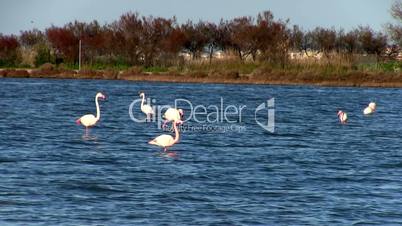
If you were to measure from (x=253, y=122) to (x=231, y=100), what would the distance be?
40.8 feet

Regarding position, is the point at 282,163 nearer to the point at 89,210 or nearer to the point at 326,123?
the point at 89,210

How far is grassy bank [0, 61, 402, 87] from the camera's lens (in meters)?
66.1

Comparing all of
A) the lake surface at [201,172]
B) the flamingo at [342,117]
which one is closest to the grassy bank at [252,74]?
the lake surface at [201,172]

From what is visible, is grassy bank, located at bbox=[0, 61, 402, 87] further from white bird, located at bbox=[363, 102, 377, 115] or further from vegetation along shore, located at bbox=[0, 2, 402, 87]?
white bird, located at bbox=[363, 102, 377, 115]

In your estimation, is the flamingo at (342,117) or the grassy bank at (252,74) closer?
the flamingo at (342,117)

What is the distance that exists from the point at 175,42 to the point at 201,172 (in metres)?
60.0

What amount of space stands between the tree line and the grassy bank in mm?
4561

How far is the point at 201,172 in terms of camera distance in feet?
70.1

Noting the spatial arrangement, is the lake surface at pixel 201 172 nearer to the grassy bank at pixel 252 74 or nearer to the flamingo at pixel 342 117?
the flamingo at pixel 342 117

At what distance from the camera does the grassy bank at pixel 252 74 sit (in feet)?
217

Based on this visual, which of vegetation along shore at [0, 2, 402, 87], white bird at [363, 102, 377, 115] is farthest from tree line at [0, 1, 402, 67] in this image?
white bird at [363, 102, 377, 115]

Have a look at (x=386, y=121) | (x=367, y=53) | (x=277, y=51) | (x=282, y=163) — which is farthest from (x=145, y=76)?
(x=282, y=163)

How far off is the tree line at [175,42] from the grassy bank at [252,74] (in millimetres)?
4561

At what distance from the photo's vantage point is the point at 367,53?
266 feet
